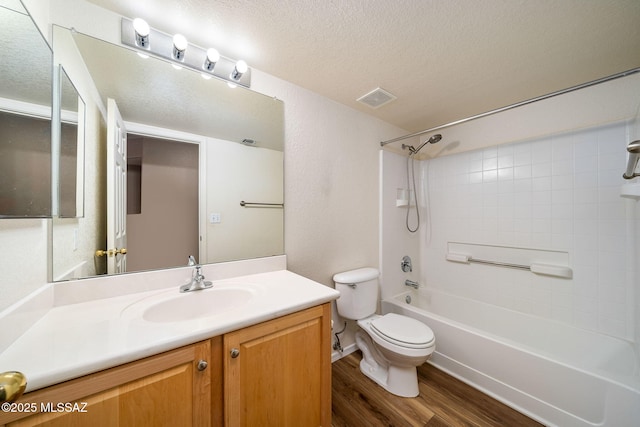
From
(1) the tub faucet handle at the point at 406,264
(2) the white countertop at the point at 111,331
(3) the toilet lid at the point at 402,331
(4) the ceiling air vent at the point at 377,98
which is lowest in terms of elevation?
(3) the toilet lid at the point at 402,331

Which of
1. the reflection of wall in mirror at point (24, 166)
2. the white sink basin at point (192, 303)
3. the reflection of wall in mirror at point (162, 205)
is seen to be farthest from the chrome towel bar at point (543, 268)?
the reflection of wall in mirror at point (24, 166)

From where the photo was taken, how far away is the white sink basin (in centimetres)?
94

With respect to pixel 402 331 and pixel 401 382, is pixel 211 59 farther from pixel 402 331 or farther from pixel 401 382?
pixel 401 382

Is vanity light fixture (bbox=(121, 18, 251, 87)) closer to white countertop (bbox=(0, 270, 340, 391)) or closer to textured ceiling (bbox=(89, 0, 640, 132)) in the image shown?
textured ceiling (bbox=(89, 0, 640, 132))

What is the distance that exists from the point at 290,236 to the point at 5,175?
47.0 inches

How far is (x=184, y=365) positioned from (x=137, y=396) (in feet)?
0.41

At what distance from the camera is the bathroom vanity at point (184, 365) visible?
1.82 ft

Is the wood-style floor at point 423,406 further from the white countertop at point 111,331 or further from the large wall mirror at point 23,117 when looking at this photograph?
the large wall mirror at point 23,117

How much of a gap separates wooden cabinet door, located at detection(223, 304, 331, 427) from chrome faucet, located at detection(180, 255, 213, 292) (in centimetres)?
44

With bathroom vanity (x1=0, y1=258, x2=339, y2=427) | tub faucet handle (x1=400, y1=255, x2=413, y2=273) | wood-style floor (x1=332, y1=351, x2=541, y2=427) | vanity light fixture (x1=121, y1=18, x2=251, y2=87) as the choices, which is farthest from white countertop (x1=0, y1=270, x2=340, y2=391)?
tub faucet handle (x1=400, y1=255, x2=413, y2=273)

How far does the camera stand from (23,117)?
662 mm

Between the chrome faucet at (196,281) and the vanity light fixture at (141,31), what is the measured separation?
110cm

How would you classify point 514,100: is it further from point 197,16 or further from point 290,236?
point 197,16

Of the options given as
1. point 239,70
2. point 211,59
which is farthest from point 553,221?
point 211,59
